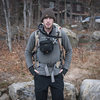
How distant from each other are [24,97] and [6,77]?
1.41 meters

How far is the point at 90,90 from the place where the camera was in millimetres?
3814

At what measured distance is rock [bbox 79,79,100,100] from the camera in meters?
3.64

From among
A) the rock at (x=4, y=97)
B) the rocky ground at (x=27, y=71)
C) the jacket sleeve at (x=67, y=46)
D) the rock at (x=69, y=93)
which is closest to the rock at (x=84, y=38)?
the rocky ground at (x=27, y=71)

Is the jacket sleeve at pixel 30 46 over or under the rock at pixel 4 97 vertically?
over

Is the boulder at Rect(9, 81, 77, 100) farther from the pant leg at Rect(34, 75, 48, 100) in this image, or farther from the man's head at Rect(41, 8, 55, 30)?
the man's head at Rect(41, 8, 55, 30)

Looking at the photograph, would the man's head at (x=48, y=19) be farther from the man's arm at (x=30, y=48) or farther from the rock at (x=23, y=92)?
the rock at (x=23, y=92)

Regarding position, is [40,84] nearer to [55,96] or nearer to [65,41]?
[55,96]

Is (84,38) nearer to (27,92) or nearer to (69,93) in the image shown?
(69,93)

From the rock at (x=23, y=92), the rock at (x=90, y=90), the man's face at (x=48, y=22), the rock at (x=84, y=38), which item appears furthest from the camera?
the rock at (x=84, y=38)

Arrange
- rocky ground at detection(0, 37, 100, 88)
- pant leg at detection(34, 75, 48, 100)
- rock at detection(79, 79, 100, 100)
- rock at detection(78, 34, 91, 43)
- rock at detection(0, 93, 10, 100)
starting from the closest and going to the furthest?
pant leg at detection(34, 75, 48, 100) < rock at detection(79, 79, 100, 100) < rock at detection(0, 93, 10, 100) < rocky ground at detection(0, 37, 100, 88) < rock at detection(78, 34, 91, 43)

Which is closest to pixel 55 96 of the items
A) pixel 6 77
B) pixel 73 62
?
pixel 6 77

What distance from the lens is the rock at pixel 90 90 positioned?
3.64 meters

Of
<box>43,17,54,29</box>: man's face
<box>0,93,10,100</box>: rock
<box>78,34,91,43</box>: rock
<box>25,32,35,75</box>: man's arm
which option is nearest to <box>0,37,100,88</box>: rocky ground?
<box>0,93,10,100</box>: rock

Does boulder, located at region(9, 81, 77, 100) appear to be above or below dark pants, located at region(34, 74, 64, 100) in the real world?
below
